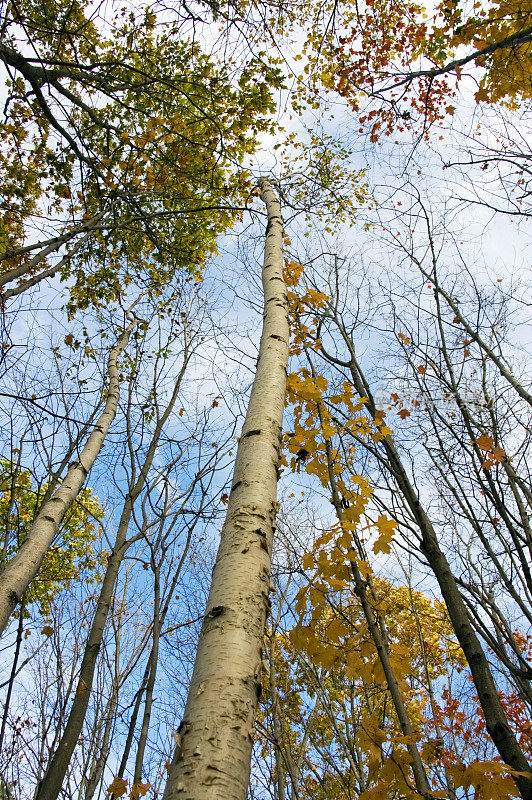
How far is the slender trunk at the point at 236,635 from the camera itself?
0.83 m

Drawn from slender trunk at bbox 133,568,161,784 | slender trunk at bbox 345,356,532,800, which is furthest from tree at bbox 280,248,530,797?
slender trunk at bbox 133,568,161,784

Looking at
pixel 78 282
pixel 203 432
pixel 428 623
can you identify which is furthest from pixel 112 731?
pixel 428 623

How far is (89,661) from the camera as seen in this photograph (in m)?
2.78

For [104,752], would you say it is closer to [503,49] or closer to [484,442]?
[484,442]

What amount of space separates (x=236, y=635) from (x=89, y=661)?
236 cm

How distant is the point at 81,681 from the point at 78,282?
14.5 ft

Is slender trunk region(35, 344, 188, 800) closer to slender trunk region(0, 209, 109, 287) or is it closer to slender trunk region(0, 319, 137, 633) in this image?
slender trunk region(0, 319, 137, 633)

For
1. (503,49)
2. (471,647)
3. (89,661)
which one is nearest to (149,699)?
(89,661)

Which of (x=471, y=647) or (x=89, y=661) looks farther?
(x=89, y=661)

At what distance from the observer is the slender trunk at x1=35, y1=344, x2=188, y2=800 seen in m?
2.31

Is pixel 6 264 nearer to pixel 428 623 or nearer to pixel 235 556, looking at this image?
pixel 235 556

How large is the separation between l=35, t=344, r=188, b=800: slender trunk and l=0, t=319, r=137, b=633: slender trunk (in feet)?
1.53

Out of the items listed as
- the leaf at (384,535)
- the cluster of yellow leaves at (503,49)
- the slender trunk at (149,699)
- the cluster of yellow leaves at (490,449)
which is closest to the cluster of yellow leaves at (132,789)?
the slender trunk at (149,699)

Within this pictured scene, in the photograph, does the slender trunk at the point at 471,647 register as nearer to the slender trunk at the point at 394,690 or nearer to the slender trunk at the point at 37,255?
the slender trunk at the point at 394,690
